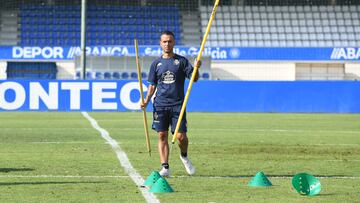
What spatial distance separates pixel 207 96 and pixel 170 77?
21426 mm

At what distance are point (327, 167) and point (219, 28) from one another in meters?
36.2

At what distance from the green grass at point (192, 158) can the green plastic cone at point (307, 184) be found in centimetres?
9

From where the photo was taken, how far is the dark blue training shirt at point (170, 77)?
40.3 ft

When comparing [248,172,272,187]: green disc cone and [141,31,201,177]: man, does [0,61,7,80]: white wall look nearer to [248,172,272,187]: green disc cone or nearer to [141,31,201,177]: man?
[141,31,201,177]: man

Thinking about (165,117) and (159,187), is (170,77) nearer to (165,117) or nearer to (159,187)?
(165,117)

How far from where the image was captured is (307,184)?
32.9ft

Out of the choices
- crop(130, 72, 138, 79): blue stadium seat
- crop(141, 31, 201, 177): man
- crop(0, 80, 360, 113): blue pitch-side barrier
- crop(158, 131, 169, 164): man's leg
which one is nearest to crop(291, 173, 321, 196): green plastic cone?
crop(141, 31, 201, 177): man

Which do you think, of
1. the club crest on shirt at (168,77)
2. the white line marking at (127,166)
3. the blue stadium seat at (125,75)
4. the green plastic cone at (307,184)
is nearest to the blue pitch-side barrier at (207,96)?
the white line marking at (127,166)

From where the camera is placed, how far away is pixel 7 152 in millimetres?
15930

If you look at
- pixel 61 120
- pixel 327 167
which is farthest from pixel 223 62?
pixel 327 167

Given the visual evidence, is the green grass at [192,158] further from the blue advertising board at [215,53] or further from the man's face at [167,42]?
the blue advertising board at [215,53]

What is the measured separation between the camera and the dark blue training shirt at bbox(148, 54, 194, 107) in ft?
40.3

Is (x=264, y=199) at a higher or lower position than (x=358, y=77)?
higher

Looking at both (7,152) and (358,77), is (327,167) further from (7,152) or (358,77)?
(358,77)
